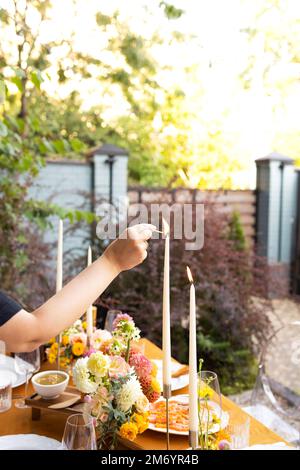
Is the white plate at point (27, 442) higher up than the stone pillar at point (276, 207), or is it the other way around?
the stone pillar at point (276, 207)

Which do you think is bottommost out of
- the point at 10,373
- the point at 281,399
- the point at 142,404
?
the point at 281,399

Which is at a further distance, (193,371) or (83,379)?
(83,379)

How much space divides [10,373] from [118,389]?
1.61ft

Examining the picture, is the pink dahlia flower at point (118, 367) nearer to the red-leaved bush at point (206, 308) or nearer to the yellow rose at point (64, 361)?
the yellow rose at point (64, 361)

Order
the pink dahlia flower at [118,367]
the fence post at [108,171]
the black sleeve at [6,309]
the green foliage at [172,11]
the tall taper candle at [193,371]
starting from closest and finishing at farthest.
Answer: the tall taper candle at [193,371]
the black sleeve at [6,309]
the pink dahlia flower at [118,367]
the green foliage at [172,11]
the fence post at [108,171]

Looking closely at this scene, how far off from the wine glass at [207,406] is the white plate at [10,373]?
18.4 inches

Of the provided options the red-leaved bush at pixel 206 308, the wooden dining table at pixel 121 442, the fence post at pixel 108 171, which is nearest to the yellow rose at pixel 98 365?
the wooden dining table at pixel 121 442

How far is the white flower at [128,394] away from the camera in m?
0.70

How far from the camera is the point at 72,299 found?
65 cm

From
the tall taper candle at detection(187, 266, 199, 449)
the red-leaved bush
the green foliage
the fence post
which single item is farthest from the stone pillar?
the tall taper candle at detection(187, 266, 199, 449)

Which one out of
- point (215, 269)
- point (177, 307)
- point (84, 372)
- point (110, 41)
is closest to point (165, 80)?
point (110, 41)

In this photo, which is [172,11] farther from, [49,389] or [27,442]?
[27,442]

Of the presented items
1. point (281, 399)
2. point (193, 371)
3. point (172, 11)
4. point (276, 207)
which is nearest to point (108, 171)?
point (276, 207)

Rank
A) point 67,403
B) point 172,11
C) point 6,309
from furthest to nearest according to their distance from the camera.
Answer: point 172,11, point 67,403, point 6,309
